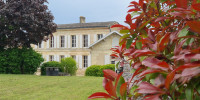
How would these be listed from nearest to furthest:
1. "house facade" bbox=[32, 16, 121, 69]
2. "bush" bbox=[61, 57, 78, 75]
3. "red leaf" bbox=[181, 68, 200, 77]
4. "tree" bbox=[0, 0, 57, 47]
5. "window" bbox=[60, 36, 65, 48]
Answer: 1. "red leaf" bbox=[181, 68, 200, 77]
2. "tree" bbox=[0, 0, 57, 47]
3. "bush" bbox=[61, 57, 78, 75]
4. "house facade" bbox=[32, 16, 121, 69]
5. "window" bbox=[60, 36, 65, 48]

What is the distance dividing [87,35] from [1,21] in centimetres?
1147

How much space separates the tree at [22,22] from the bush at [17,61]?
23.3 inches

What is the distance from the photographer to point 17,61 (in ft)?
48.7

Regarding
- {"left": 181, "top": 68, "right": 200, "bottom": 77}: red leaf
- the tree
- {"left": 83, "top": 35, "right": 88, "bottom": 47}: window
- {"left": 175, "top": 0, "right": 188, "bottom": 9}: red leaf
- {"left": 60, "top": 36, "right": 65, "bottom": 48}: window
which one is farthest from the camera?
{"left": 60, "top": 36, "right": 65, "bottom": 48}: window

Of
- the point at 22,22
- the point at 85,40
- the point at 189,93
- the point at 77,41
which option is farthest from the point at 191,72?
the point at 77,41

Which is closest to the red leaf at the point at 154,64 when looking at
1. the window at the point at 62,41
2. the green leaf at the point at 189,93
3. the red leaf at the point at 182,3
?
the green leaf at the point at 189,93

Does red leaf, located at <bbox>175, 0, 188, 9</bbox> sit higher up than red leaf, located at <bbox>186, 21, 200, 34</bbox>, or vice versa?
red leaf, located at <bbox>175, 0, 188, 9</bbox>

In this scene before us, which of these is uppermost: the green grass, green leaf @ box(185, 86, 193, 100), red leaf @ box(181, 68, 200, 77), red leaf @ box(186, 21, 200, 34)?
red leaf @ box(186, 21, 200, 34)

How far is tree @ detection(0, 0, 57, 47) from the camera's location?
14312 millimetres

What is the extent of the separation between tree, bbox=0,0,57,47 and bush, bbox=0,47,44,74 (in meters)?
0.59

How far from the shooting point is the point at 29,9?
14.8 meters

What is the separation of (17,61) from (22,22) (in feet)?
10.4

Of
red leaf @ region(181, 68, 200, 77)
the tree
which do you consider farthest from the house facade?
red leaf @ region(181, 68, 200, 77)

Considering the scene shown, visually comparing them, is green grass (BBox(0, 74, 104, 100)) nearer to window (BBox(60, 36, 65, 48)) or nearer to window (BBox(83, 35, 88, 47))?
window (BBox(83, 35, 88, 47))
